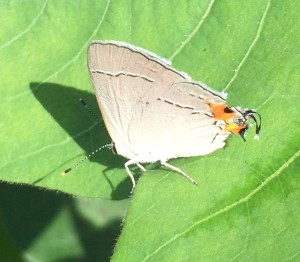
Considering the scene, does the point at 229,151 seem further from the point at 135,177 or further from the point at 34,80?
the point at 34,80

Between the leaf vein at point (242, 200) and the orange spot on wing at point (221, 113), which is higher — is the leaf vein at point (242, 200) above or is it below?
below

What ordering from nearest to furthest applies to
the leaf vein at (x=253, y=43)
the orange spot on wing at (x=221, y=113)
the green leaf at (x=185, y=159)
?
the green leaf at (x=185, y=159) < the leaf vein at (x=253, y=43) < the orange spot on wing at (x=221, y=113)

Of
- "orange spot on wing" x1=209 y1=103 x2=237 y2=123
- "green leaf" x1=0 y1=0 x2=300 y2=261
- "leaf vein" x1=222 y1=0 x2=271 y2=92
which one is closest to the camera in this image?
"green leaf" x1=0 y1=0 x2=300 y2=261

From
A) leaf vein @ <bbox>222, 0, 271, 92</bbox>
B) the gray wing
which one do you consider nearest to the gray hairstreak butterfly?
the gray wing

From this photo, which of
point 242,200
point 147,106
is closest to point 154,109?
point 147,106

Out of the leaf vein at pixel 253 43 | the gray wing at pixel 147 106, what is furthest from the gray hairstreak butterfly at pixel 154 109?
the leaf vein at pixel 253 43

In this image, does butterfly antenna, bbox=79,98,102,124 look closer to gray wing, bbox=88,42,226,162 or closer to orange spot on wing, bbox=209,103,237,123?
gray wing, bbox=88,42,226,162

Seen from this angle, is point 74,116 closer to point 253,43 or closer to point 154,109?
point 154,109

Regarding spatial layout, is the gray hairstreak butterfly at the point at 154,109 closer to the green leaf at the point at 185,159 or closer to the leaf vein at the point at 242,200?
the green leaf at the point at 185,159
